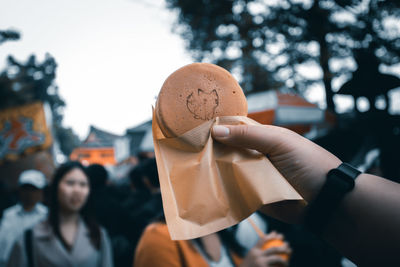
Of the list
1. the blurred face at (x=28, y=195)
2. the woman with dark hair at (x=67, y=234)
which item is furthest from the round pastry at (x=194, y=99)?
the blurred face at (x=28, y=195)

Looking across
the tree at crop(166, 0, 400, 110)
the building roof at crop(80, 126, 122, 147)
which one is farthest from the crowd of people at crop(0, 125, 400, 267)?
the tree at crop(166, 0, 400, 110)

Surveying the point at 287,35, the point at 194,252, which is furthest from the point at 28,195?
the point at 287,35

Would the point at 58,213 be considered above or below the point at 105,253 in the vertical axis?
above

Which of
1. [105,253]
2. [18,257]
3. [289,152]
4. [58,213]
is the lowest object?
[105,253]

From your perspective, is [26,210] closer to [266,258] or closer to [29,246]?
[29,246]

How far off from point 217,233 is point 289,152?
118 cm

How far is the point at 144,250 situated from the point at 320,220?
48.6 inches

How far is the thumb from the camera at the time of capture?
0.96m

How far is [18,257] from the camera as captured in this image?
2268 millimetres

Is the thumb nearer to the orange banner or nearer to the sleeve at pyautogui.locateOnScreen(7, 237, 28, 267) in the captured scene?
the sleeve at pyautogui.locateOnScreen(7, 237, 28, 267)

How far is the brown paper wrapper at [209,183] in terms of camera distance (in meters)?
0.91

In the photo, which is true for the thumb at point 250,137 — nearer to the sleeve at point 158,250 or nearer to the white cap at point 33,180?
the sleeve at point 158,250

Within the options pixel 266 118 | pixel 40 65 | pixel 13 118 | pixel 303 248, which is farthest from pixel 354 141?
pixel 13 118

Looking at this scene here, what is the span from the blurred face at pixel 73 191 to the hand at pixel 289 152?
2287 mm
